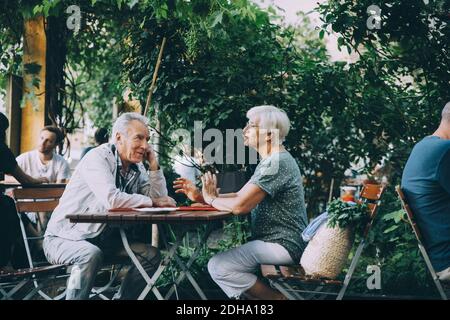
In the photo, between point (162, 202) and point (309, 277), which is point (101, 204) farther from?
point (309, 277)

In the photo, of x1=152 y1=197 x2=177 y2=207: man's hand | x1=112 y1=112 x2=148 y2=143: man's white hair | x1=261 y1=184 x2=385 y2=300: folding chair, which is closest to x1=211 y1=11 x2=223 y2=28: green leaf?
x1=112 y1=112 x2=148 y2=143: man's white hair

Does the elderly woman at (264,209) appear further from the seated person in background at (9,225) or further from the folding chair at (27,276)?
the seated person in background at (9,225)

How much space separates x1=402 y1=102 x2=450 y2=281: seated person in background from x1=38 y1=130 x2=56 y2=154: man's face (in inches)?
166

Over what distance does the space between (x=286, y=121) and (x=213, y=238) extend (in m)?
4.62

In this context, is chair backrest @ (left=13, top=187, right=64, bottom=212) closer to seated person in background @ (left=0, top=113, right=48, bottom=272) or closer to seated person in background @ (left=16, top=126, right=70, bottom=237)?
seated person in background @ (left=0, top=113, right=48, bottom=272)

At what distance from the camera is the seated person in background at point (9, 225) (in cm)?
448

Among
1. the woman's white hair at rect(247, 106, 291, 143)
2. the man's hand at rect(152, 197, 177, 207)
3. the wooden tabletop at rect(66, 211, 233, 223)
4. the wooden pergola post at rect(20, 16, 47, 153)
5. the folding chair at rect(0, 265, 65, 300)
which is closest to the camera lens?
the wooden tabletop at rect(66, 211, 233, 223)

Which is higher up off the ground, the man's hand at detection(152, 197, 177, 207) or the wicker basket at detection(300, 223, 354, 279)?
the man's hand at detection(152, 197, 177, 207)

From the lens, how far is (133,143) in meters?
4.29

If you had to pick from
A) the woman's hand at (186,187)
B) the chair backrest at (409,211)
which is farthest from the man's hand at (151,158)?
the chair backrest at (409,211)

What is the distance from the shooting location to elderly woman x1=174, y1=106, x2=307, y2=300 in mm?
4051

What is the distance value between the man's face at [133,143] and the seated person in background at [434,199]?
1656 mm

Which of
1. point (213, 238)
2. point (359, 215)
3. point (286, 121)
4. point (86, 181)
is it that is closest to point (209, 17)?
point (286, 121)

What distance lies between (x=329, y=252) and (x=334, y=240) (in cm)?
7
